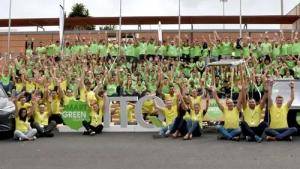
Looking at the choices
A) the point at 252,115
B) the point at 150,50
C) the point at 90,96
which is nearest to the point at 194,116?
the point at 252,115

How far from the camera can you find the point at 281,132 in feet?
51.3

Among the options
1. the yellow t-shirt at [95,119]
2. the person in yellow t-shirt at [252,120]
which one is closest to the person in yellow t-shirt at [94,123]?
the yellow t-shirt at [95,119]

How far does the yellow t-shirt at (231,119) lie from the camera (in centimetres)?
1614

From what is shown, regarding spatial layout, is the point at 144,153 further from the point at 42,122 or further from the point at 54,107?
the point at 54,107

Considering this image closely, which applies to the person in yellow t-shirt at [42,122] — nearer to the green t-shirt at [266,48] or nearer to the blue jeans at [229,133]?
the blue jeans at [229,133]

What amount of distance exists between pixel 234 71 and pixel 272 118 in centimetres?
558

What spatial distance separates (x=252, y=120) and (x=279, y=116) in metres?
0.79

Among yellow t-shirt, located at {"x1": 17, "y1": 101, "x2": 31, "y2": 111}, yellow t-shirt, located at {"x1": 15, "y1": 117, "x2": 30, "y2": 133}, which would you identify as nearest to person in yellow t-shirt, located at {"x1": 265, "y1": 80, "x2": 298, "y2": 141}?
yellow t-shirt, located at {"x1": 15, "y1": 117, "x2": 30, "y2": 133}

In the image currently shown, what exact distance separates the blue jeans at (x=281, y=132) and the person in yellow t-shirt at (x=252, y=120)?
0.19m

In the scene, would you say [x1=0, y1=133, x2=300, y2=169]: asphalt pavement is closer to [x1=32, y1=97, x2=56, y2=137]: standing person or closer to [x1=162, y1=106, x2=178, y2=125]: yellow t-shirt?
[x1=32, y1=97, x2=56, y2=137]: standing person

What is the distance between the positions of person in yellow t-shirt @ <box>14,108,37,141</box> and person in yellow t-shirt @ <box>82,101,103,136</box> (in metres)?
1.98

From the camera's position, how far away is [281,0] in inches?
1713

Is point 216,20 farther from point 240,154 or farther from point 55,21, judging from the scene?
point 240,154

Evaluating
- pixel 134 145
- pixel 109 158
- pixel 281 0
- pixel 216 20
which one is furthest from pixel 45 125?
pixel 281 0
